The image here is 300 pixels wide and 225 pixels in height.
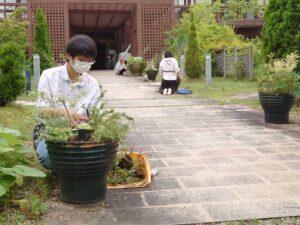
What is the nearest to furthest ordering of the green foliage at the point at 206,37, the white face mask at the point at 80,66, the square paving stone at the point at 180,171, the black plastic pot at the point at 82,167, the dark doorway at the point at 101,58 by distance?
the black plastic pot at the point at 82,167 → the white face mask at the point at 80,66 → the square paving stone at the point at 180,171 → the green foliage at the point at 206,37 → the dark doorway at the point at 101,58

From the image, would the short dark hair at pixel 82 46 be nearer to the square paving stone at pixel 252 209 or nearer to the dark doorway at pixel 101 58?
the square paving stone at pixel 252 209

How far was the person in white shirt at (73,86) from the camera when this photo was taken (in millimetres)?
3182

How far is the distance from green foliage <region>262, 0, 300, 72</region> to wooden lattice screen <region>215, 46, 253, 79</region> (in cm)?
530

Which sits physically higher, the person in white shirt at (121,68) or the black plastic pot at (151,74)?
the person in white shirt at (121,68)

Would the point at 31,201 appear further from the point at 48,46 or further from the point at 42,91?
the point at 48,46

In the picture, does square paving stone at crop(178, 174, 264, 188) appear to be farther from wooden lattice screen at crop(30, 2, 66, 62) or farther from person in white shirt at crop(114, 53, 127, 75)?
wooden lattice screen at crop(30, 2, 66, 62)

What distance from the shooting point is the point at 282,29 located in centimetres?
821

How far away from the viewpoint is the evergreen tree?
14734mm

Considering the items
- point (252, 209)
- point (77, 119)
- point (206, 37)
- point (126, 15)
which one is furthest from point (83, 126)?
point (126, 15)

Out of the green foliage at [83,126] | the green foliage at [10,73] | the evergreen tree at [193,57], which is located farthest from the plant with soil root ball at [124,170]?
the evergreen tree at [193,57]

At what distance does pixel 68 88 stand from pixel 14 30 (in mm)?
15218

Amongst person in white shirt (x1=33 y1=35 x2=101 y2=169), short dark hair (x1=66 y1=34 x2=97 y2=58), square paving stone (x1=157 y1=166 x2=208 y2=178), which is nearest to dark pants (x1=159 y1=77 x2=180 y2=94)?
square paving stone (x1=157 y1=166 x2=208 y2=178)

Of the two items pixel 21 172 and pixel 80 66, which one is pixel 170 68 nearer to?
pixel 80 66

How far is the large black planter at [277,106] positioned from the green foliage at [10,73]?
13.1 feet
